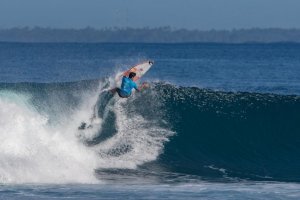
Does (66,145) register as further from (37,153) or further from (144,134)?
(144,134)

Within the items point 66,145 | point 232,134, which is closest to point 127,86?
point 66,145

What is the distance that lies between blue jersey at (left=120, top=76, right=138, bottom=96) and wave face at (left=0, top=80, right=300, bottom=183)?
137 centimetres

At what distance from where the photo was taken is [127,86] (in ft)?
68.7

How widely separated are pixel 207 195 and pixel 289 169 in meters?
5.40

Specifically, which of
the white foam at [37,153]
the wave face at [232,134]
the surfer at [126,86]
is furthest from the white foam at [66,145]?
the surfer at [126,86]

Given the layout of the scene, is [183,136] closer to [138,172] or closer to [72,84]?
[138,172]

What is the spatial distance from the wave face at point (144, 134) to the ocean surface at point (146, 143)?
A: 0.03 metres

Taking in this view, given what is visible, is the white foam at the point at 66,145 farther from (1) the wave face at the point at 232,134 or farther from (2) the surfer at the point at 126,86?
(2) the surfer at the point at 126,86

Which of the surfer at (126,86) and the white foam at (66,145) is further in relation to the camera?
the surfer at (126,86)

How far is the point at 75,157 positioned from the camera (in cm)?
1966

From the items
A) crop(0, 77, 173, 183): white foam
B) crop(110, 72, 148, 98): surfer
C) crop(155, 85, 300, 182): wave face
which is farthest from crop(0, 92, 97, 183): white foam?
crop(155, 85, 300, 182): wave face

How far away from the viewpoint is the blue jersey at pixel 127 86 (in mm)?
20859

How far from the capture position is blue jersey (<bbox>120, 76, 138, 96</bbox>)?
20.9 m

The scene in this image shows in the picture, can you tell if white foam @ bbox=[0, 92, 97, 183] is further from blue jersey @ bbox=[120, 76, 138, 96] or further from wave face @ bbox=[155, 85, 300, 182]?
wave face @ bbox=[155, 85, 300, 182]
